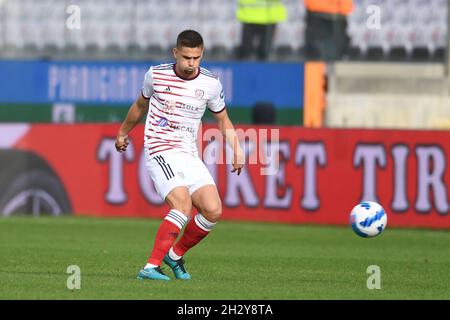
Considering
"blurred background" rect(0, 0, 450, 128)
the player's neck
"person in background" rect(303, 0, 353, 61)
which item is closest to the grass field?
the player's neck

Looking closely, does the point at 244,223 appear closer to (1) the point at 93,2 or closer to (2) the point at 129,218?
(2) the point at 129,218

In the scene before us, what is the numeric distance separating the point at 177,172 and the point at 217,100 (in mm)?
743

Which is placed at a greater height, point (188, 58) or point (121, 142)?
point (188, 58)

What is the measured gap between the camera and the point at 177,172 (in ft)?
34.8

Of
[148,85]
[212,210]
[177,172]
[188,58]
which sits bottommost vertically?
[212,210]

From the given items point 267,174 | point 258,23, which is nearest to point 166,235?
point 267,174

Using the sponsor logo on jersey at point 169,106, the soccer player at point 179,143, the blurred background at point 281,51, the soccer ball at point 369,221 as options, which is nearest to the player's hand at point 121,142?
the soccer player at point 179,143

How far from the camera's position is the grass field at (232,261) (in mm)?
9781

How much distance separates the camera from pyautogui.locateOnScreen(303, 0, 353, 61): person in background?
20938mm

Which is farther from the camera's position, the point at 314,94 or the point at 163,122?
the point at 314,94

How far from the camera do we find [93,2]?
899 inches

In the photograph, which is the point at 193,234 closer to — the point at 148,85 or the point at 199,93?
the point at 199,93

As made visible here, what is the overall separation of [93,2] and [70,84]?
5.90 feet
